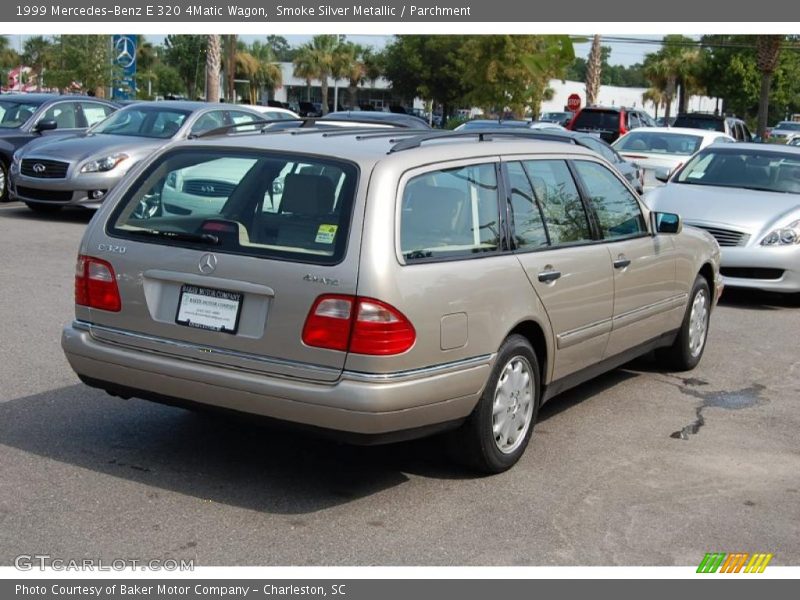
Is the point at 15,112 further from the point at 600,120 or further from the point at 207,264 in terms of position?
the point at 600,120

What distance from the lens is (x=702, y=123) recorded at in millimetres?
29672

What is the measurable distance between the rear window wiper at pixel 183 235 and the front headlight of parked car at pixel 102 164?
9.66m

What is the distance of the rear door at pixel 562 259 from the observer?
19.1 ft

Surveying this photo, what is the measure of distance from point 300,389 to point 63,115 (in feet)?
46.8

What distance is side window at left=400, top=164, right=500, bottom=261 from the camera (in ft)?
16.7

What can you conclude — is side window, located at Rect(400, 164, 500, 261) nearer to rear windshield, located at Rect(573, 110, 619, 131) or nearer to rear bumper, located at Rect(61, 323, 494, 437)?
rear bumper, located at Rect(61, 323, 494, 437)

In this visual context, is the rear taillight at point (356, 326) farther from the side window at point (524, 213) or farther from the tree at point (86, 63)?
the tree at point (86, 63)

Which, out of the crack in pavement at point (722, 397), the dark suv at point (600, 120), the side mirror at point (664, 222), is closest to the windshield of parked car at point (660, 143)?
the dark suv at point (600, 120)

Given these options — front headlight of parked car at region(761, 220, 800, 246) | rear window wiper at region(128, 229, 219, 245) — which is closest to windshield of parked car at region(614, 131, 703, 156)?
front headlight of parked car at region(761, 220, 800, 246)

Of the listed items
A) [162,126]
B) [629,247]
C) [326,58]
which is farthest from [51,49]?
[326,58]

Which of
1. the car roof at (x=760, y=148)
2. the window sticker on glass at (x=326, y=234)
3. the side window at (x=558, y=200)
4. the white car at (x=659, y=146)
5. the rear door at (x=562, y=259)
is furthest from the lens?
the white car at (x=659, y=146)

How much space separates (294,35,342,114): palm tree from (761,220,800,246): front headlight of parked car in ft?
A: 257

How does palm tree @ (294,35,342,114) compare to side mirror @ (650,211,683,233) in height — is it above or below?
above

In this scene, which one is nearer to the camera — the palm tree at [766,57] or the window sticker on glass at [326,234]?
the window sticker on glass at [326,234]
